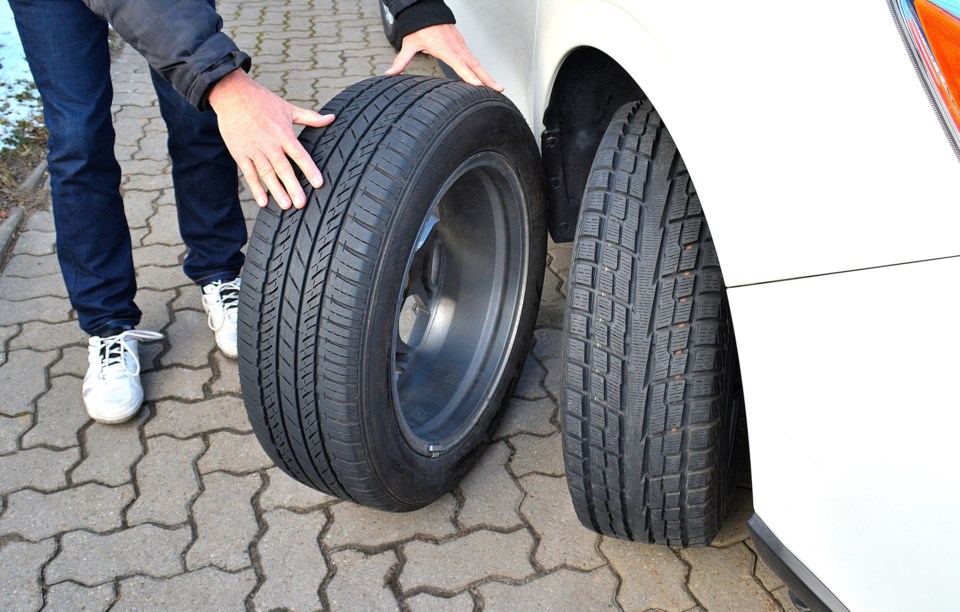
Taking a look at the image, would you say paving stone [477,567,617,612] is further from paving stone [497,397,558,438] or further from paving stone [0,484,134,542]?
paving stone [0,484,134,542]

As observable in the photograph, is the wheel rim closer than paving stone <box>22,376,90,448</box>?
Yes

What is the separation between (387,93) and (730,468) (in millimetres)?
1062

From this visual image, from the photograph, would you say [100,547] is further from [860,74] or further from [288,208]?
[860,74]

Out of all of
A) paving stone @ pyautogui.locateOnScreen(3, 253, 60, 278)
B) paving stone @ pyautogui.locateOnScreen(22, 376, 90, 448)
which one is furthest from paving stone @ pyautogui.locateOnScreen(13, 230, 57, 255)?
paving stone @ pyautogui.locateOnScreen(22, 376, 90, 448)

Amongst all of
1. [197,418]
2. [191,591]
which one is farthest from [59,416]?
[191,591]

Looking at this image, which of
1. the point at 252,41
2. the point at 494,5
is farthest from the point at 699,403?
the point at 252,41

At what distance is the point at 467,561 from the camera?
1.94m

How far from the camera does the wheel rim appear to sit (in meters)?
2.10

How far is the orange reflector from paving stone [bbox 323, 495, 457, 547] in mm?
1469

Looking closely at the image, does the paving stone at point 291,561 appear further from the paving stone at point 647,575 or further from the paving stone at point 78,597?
the paving stone at point 647,575

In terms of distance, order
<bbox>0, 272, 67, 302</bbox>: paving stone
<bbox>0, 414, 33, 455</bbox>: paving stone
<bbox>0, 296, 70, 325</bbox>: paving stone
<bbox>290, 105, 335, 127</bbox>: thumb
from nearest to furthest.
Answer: <bbox>290, 105, 335, 127</bbox>: thumb
<bbox>0, 414, 33, 455</bbox>: paving stone
<bbox>0, 296, 70, 325</bbox>: paving stone
<bbox>0, 272, 67, 302</bbox>: paving stone

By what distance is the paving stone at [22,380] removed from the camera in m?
2.45

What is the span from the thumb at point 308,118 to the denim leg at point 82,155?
742 millimetres

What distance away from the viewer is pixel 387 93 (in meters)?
1.75
